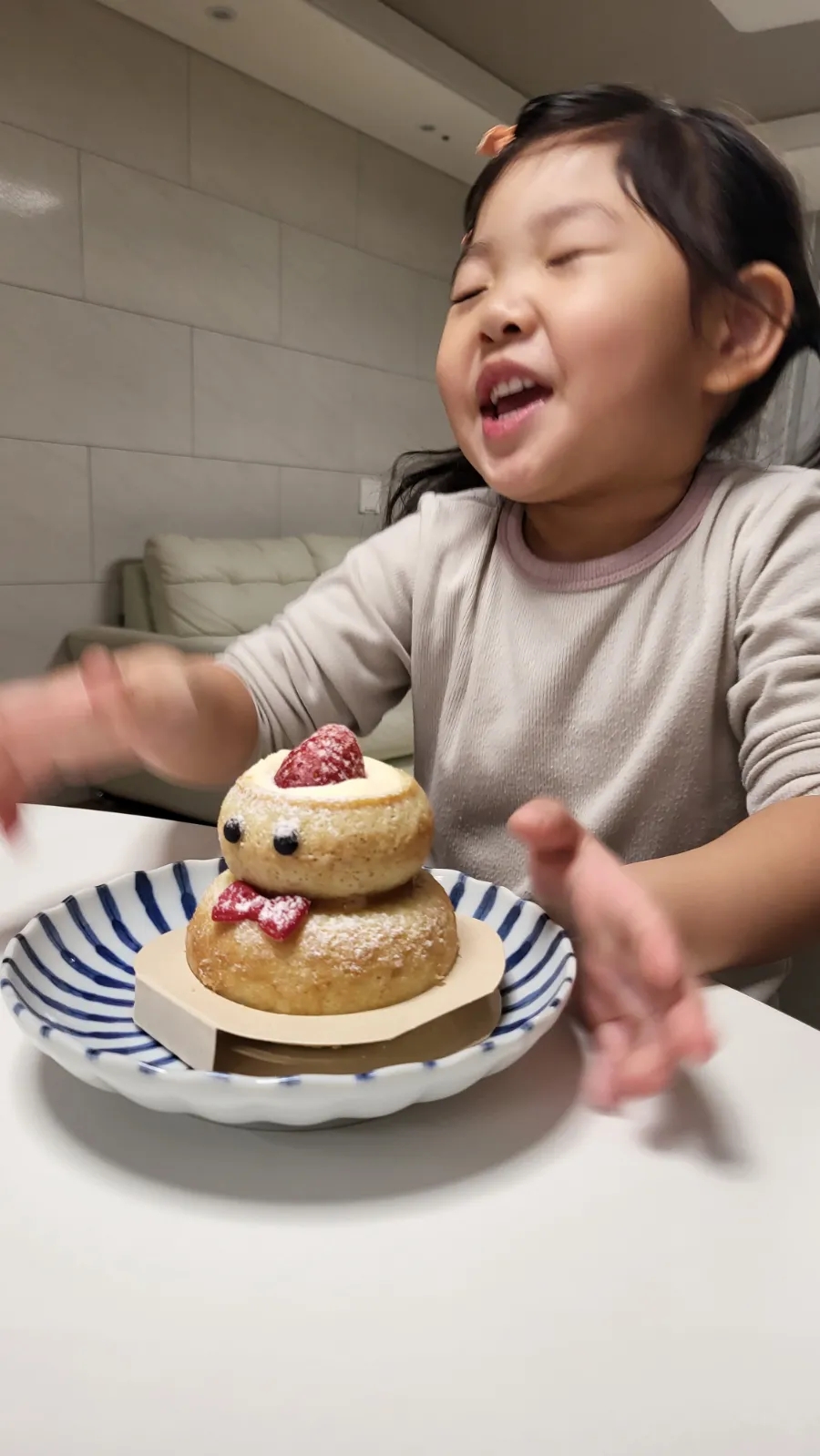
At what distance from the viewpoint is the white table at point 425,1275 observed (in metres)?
0.30

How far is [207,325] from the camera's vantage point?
3.03 meters

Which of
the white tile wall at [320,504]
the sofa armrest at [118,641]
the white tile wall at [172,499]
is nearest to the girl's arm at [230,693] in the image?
the sofa armrest at [118,641]

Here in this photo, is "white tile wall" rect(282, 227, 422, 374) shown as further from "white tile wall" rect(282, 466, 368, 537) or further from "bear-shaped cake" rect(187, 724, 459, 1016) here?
"bear-shaped cake" rect(187, 724, 459, 1016)

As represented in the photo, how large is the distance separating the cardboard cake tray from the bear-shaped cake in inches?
0.4

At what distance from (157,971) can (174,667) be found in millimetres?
346

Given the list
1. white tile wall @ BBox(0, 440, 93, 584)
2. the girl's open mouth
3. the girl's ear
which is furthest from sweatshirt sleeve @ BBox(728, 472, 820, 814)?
white tile wall @ BBox(0, 440, 93, 584)

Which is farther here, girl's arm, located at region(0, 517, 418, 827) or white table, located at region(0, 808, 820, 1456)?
girl's arm, located at region(0, 517, 418, 827)

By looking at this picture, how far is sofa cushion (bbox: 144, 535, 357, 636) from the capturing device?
2682 mm

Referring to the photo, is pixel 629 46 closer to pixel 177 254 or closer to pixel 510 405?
pixel 177 254

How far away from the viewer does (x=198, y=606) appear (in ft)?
8.82

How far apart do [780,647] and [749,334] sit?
11.8 inches

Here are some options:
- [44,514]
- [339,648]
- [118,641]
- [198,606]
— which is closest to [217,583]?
[198,606]

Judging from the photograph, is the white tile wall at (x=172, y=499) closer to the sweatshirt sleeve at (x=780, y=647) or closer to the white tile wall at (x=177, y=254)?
the white tile wall at (x=177, y=254)

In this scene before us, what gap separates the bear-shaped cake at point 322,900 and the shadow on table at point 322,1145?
62mm
